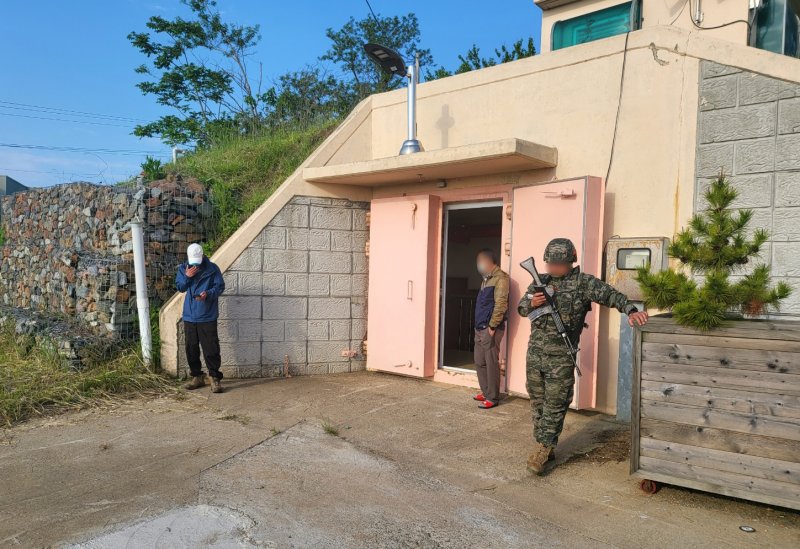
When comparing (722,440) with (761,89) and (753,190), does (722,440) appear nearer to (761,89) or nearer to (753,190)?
(753,190)

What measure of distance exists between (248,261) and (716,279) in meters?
5.32

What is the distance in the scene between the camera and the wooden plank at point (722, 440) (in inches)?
141

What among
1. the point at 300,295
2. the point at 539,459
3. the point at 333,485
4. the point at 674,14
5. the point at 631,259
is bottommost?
the point at 333,485

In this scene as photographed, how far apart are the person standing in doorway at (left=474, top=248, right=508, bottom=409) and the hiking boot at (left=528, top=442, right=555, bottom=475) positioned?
1.77 m

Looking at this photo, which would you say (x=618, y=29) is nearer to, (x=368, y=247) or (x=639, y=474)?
(x=368, y=247)

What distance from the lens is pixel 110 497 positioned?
13.3 feet

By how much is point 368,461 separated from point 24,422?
11.4 ft

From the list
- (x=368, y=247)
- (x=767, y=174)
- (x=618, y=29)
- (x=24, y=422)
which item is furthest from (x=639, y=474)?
(x=618, y=29)

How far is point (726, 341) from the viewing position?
3.80 meters

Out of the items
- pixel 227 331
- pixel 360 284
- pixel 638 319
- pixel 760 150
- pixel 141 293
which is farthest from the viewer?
pixel 360 284

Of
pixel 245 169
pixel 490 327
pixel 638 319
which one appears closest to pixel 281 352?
pixel 490 327

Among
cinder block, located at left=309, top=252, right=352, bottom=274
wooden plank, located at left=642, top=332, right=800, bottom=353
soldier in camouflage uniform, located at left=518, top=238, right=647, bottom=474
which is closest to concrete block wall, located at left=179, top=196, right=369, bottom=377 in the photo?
cinder block, located at left=309, top=252, right=352, bottom=274

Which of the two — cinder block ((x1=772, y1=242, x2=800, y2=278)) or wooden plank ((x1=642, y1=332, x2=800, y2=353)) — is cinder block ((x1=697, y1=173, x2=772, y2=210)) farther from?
wooden plank ((x1=642, y1=332, x2=800, y2=353))

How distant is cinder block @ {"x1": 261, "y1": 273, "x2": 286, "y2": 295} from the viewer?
7.57m
